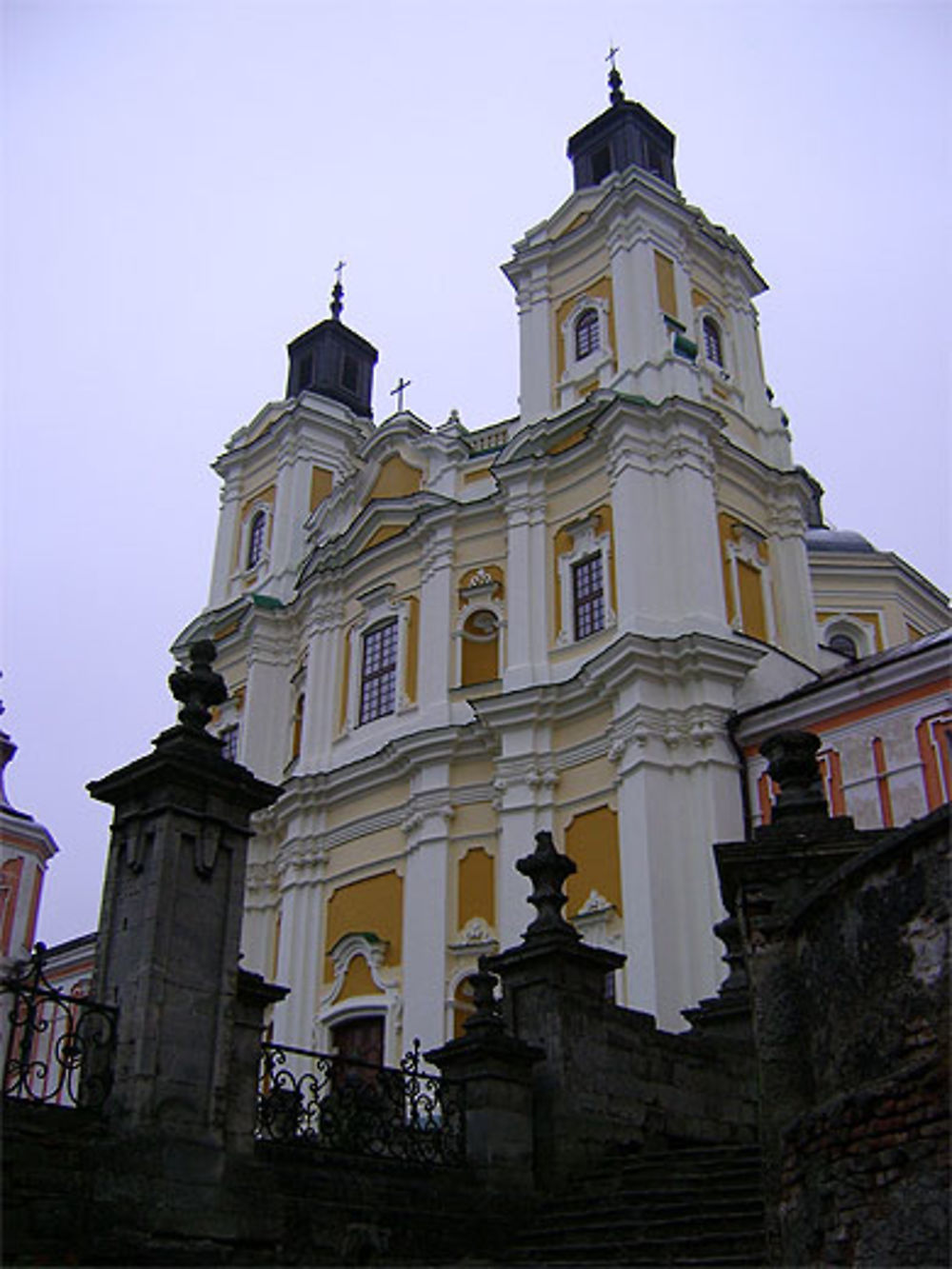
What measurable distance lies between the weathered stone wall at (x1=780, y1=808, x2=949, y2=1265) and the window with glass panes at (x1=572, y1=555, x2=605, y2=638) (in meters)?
17.6

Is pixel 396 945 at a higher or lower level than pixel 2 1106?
higher

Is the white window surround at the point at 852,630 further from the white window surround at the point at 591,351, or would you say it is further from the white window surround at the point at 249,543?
the white window surround at the point at 249,543

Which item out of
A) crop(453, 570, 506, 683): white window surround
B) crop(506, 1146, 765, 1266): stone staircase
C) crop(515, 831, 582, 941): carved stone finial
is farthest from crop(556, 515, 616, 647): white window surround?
crop(506, 1146, 765, 1266): stone staircase

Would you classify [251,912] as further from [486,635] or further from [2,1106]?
[2,1106]

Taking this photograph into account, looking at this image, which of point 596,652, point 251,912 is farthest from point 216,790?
point 251,912

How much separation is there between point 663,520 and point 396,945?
370 inches

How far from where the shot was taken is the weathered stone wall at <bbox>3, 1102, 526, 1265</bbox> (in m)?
8.12

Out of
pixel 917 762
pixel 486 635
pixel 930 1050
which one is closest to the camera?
pixel 930 1050

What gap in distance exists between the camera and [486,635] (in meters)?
27.5

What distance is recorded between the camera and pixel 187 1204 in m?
8.68

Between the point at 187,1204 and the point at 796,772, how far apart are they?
500 centimetres

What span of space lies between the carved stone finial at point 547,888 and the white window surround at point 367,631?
13.5 meters

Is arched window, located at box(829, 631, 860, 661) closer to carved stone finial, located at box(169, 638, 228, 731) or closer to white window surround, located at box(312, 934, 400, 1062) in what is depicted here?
white window surround, located at box(312, 934, 400, 1062)

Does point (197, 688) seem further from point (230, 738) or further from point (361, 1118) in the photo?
point (230, 738)
